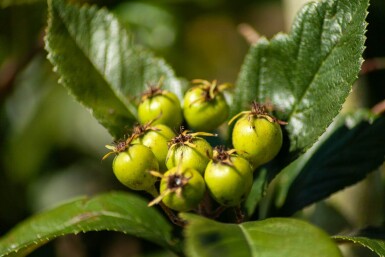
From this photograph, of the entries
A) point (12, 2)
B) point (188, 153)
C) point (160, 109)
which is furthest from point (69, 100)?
point (188, 153)

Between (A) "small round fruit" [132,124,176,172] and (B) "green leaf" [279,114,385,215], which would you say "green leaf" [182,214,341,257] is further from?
(B) "green leaf" [279,114,385,215]

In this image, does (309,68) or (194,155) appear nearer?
(194,155)

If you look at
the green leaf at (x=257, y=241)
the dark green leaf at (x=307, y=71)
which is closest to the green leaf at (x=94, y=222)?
the dark green leaf at (x=307, y=71)

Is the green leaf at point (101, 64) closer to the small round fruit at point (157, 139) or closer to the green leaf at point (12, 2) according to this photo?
the small round fruit at point (157, 139)

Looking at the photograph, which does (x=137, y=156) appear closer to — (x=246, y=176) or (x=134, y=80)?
(x=246, y=176)

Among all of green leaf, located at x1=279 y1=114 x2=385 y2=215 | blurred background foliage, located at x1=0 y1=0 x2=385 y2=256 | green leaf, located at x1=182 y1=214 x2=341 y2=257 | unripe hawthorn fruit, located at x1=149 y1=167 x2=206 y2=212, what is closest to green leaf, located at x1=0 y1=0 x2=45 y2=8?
blurred background foliage, located at x1=0 y1=0 x2=385 y2=256

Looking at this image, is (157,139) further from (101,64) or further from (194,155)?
(101,64)
